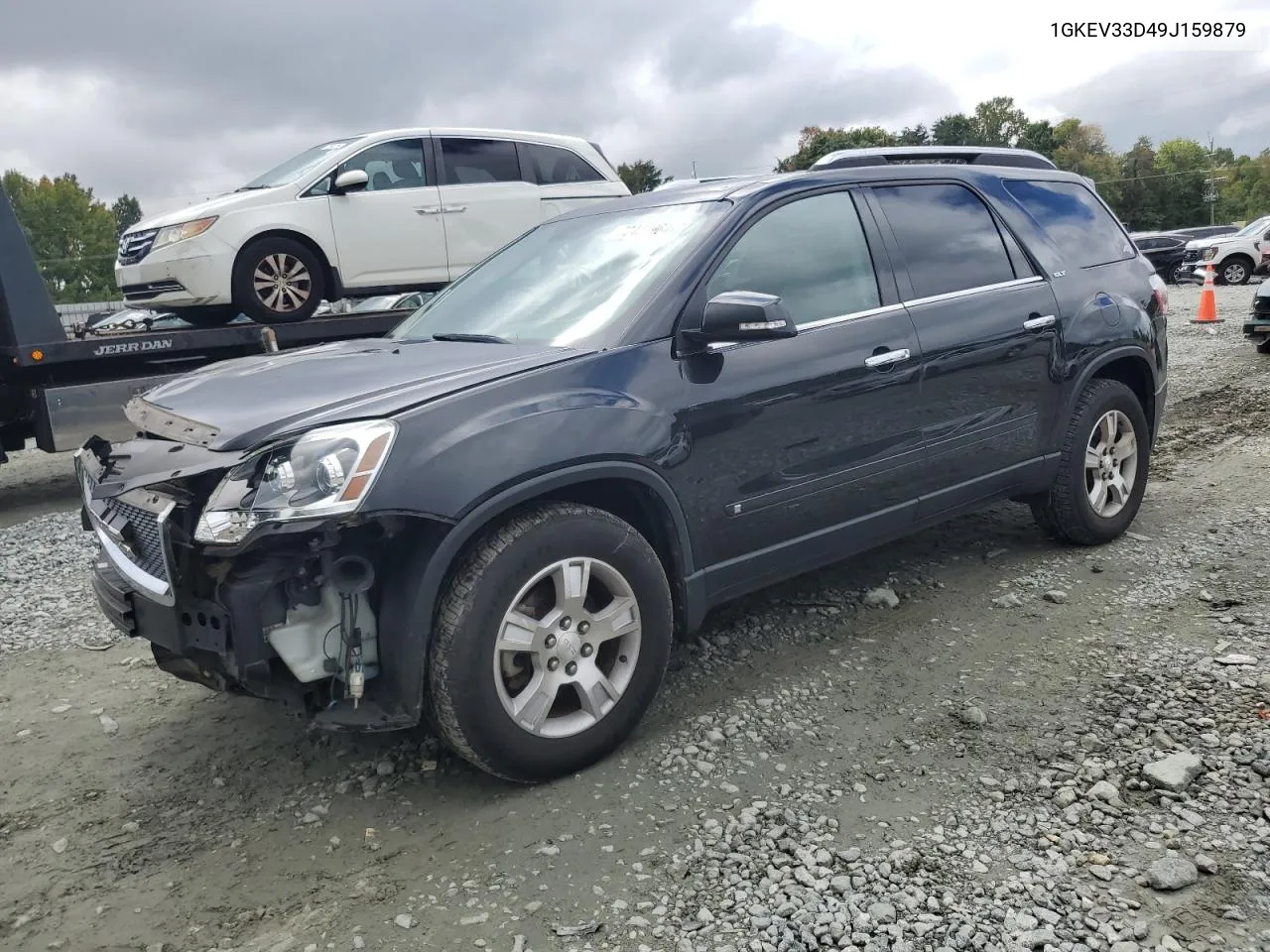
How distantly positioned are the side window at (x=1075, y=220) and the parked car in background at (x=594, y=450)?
13cm

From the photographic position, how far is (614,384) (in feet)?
10.7

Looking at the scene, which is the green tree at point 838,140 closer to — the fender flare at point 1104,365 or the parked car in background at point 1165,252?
the parked car in background at point 1165,252

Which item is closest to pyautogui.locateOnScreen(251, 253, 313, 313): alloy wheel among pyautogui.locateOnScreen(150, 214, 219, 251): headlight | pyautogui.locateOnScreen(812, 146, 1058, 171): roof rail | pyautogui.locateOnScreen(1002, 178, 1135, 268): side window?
pyautogui.locateOnScreen(150, 214, 219, 251): headlight

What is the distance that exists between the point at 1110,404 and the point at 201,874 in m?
4.33

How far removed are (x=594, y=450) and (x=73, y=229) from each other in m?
74.7

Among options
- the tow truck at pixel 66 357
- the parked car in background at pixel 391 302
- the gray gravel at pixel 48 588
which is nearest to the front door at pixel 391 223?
the parked car in background at pixel 391 302

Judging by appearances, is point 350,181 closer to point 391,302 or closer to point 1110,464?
point 391,302

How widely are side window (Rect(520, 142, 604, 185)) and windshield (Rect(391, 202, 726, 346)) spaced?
5.20m

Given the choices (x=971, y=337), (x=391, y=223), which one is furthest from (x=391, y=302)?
(x=971, y=337)

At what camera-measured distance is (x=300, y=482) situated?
274cm

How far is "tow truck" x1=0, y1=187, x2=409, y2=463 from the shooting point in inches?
294

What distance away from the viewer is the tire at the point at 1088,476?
15.9ft

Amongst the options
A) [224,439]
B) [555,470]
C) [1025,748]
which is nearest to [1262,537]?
[1025,748]

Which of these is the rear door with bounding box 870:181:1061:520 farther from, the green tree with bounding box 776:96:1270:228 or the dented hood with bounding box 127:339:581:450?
the green tree with bounding box 776:96:1270:228
